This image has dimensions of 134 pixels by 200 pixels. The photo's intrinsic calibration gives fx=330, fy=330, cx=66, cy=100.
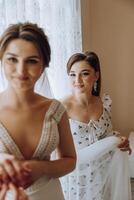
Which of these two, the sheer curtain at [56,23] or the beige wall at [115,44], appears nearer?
the sheer curtain at [56,23]

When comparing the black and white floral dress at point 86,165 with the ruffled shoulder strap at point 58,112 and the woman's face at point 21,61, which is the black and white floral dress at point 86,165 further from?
the woman's face at point 21,61

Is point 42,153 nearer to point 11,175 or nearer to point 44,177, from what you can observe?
point 44,177

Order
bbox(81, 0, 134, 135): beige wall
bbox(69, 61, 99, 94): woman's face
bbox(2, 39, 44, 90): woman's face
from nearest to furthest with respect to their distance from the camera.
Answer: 1. bbox(2, 39, 44, 90): woman's face
2. bbox(69, 61, 99, 94): woman's face
3. bbox(81, 0, 134, 135): beige wall

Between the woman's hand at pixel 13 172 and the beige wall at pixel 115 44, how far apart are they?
1.95 metres

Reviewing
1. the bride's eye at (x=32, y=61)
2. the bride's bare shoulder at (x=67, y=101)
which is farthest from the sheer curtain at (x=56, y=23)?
the bride's eye at (x=32, y=61)

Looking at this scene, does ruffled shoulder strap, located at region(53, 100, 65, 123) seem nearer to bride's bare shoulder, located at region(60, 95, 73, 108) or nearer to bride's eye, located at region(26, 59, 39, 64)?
bride's eye, located at region(26, 59, 39, 64)

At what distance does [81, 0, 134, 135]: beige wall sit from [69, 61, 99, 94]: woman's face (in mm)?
1161

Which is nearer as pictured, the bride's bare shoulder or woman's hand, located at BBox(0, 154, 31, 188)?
woman's hand, located at BBox(0, 154, 31, 188)

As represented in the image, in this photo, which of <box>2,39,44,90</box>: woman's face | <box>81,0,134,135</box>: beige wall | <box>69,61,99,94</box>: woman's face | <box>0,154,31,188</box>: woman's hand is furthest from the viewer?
<box>81,0,134,135</box>: beige wall

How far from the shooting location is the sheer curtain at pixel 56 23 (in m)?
1.38

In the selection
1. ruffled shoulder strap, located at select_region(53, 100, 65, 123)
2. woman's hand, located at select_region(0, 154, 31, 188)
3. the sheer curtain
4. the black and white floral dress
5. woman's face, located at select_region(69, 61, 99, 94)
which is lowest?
the black and white floral dress

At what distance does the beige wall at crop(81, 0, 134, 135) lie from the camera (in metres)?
2.59

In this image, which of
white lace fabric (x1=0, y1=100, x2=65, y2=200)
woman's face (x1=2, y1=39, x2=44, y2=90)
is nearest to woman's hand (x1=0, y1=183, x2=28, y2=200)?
white lace fabric (x1=0, y1=100, x2=65, y2=200)

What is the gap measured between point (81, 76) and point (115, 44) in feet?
4.42
